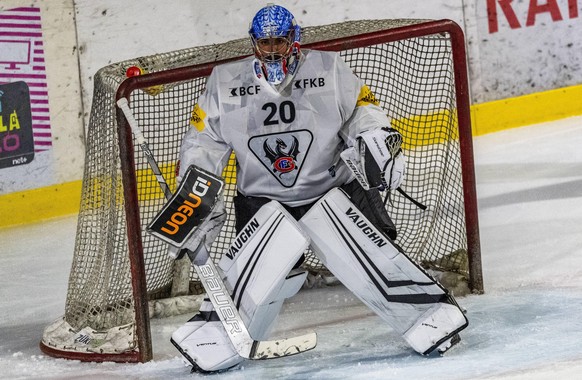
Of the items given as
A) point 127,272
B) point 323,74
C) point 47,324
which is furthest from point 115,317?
point 323,74

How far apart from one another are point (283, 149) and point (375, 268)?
0.44m

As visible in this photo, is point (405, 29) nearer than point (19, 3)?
Yes

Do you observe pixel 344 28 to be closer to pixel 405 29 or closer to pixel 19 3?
pixel 405 29

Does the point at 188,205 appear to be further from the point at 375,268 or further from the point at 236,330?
the point at 375,268

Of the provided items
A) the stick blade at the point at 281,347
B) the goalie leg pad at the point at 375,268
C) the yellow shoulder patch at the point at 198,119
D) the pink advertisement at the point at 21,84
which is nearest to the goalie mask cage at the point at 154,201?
the yellow shoulder patch at the point at 198,119

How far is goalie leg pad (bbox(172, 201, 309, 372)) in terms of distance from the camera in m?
4.00

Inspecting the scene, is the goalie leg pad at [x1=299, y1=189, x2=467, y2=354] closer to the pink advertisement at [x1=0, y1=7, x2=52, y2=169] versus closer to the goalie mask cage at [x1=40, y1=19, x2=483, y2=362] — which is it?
the goalie mask cage at [x1=40, y1=19, x2=483, y2=362]

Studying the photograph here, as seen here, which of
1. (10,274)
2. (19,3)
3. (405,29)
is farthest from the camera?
(19,3)

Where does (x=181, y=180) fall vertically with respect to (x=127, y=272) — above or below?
above

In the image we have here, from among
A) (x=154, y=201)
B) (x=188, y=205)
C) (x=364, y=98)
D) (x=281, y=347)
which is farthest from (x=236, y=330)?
(x=154, y=201)

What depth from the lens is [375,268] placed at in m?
4.03

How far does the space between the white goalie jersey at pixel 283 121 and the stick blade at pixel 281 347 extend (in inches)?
17.7

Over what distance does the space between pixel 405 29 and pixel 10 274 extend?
2109mm

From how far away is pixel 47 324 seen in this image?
4.89 meters
